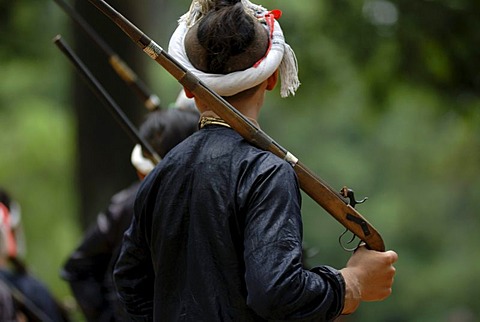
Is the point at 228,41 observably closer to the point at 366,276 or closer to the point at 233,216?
the point at 233,216

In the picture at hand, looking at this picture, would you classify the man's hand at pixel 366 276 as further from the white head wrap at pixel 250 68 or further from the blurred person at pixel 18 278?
the blurred person at pixel 18 278

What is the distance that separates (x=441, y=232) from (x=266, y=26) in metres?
21.1

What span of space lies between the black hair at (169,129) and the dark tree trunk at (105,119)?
408cm

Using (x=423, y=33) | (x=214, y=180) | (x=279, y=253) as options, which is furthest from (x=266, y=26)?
(x=423, y=33)

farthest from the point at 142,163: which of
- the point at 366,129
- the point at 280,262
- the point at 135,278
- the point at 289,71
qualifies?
the point at 366,129

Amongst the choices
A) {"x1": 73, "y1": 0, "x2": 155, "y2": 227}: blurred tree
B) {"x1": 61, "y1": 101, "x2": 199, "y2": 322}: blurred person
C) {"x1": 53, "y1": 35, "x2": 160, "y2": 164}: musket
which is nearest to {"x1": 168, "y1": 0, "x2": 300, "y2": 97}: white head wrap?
Answer: {"x1": 53, "y1": 35, "x2": 160, "y2": 164}: musket

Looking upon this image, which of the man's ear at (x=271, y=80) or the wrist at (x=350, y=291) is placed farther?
the man's ear at (x=271, y=80)

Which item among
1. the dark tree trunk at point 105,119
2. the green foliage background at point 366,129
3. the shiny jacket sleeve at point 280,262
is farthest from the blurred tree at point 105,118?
the shiny jacket sleeve at point 280,262

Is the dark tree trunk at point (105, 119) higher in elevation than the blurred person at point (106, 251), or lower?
lower

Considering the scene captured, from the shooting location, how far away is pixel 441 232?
24656 mm

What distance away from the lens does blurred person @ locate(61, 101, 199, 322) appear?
597 cm

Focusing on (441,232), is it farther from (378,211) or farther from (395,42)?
(395,42)

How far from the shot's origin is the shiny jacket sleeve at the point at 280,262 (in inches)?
142

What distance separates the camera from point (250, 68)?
391 centimetres
